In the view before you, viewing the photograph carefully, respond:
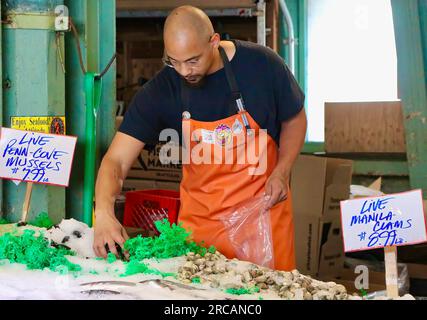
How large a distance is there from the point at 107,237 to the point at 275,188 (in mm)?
739

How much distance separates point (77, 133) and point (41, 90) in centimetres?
32

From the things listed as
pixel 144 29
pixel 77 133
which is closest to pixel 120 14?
pixel 144 29

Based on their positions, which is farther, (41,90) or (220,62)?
(41,90)

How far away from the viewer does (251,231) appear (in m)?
2.65

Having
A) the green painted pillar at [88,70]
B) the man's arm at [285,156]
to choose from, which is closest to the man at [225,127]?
the man's arm at [285,156]

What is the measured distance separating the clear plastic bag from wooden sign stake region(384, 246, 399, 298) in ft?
2.26

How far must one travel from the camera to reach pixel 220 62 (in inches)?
107

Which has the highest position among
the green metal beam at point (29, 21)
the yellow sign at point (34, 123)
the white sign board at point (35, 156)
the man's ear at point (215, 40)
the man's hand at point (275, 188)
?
the green metal beam at point (29, 21)

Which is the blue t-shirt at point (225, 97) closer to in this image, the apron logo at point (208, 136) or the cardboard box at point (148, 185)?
the apron logo at point (208, 136)

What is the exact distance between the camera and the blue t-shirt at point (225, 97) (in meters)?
2.71

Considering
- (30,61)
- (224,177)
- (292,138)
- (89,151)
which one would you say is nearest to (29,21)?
(30,61)

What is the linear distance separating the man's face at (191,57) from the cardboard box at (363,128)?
125 inches

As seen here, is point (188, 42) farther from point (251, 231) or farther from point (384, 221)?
point (384, 221)

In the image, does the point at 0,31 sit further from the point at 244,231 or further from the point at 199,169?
the point at 244,231
